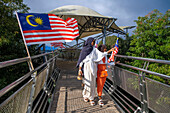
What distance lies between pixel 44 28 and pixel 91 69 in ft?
5.87

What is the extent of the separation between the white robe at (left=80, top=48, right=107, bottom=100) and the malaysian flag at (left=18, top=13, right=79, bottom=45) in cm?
119

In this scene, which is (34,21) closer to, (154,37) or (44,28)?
(44,28)

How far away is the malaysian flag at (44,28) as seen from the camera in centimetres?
277

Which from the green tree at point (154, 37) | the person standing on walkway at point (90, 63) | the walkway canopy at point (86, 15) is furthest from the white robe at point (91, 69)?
the walkway canopy at point (86, 15)

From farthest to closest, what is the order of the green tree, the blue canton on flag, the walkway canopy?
the walkway canopy
the green tree
the blue canton on flag

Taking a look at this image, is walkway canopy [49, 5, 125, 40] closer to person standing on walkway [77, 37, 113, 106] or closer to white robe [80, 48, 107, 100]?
person standing on walkway [77, 37, 113, 106]

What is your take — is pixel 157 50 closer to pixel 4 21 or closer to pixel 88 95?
pixel 88 95

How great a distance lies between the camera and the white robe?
281 cm

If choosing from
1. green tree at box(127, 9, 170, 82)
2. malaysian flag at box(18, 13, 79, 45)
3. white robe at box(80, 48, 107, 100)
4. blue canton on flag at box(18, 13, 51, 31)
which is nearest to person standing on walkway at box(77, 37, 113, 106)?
white robe at box(80, 48, 107, 100)

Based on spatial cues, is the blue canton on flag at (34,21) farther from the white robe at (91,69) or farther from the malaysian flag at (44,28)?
the white robe at (91,69)

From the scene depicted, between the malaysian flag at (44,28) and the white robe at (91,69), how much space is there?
119 cm

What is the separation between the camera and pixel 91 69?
282 cm

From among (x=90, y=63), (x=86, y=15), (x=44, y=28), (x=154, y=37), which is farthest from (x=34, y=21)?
(x=86, y=15)

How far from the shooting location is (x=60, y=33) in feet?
12.0
